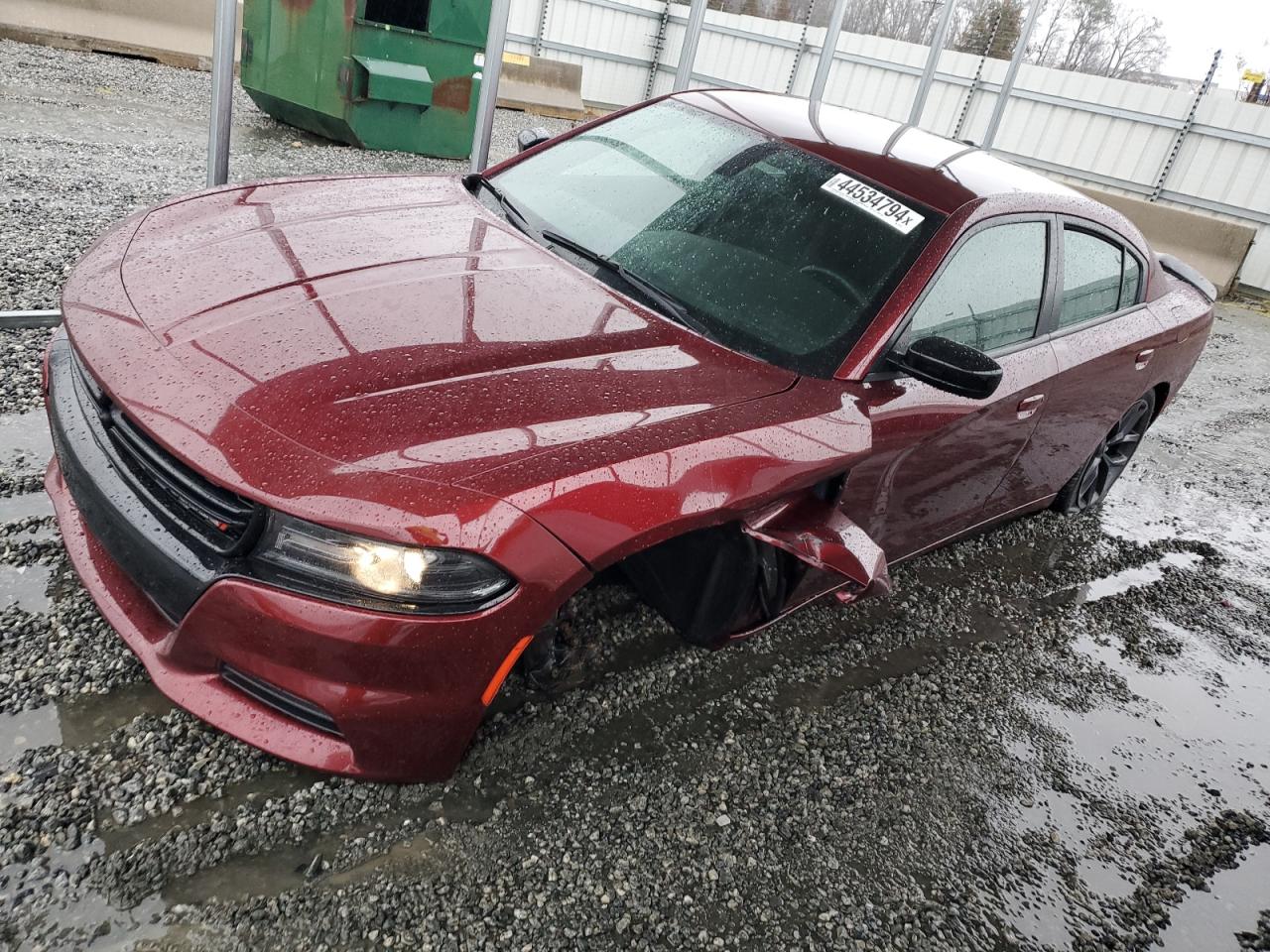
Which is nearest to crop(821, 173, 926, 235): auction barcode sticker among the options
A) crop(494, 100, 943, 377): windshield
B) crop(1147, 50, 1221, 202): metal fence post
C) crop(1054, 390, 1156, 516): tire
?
crop(494, 100, 943, 377): windshield

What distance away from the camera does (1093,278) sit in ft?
10.8

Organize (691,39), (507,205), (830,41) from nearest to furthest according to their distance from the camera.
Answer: (507,205) < (691,39) < (830,41)

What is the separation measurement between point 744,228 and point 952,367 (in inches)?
30.1

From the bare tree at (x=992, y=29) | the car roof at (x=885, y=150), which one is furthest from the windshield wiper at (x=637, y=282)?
the bare tree at (x=992, y=29)

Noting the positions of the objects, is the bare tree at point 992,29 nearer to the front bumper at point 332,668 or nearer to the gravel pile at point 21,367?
the gravel pile at point 21,367

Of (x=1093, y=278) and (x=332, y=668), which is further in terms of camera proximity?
(x=1093, y=278)

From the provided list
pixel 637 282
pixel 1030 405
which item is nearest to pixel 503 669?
pixel 637 282

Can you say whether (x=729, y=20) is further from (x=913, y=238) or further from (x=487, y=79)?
(x=913, y=238)

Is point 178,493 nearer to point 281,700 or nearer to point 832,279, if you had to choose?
point 281,700

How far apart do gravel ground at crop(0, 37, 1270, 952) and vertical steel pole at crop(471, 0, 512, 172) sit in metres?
2.42

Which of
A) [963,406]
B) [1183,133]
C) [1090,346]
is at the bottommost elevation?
[963,406]

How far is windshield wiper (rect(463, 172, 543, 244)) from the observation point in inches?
108

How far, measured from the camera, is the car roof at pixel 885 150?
2.75 m

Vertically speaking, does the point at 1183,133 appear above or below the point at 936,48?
below
